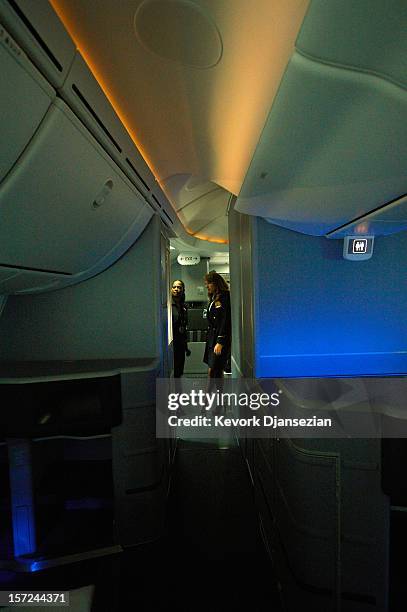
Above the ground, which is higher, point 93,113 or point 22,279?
point 93,113

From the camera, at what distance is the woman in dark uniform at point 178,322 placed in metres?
4.86

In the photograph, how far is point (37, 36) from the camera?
92 cm

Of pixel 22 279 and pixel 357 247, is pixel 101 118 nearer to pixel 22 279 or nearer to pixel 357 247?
pixel 22 279

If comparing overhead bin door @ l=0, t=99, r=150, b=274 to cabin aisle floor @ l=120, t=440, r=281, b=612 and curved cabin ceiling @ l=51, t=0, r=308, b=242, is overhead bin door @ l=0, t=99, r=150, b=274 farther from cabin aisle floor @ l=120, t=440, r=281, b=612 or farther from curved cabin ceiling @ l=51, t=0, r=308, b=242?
cabin aisle floor @ l=120, t=440, r=281, b=612

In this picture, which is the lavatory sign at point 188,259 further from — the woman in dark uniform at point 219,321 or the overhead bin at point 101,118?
the overhead bin at point 101,118

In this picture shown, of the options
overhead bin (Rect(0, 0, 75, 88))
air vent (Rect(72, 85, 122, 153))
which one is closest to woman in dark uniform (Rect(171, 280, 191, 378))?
air vent (Rect(72, 85, 122, 153))

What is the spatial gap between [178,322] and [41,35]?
4185mm

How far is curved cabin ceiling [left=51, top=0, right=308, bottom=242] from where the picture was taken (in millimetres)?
1112

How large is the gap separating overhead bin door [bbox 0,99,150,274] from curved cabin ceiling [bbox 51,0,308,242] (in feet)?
1.18

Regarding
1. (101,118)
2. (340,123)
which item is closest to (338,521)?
(340,123)

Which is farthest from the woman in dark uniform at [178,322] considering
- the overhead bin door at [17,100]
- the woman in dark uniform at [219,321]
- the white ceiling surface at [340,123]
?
the overhead bin door at [17,100]

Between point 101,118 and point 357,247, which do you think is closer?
point 101,118

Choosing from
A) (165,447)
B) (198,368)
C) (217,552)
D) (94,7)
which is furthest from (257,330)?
(198,368)

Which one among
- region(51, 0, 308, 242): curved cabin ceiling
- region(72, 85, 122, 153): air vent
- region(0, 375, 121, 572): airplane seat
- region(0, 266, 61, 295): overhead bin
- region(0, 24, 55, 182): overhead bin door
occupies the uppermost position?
region(51, 0, 308, 242): curved cabin ceiling
